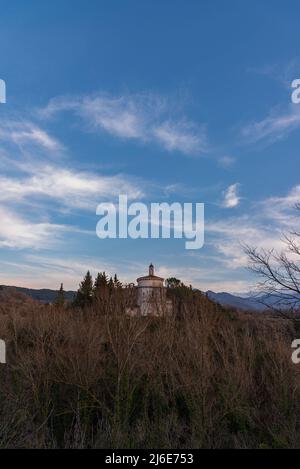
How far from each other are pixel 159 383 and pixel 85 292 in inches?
804

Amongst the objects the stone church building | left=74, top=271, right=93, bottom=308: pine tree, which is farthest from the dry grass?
left=74, top=271, right=93, bottom=308: pine tree

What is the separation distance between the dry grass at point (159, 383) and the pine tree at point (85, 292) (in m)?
14.1

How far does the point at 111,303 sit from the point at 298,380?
334 inches

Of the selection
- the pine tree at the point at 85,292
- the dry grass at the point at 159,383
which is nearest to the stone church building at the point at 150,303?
the dry grass at the point at 159,383

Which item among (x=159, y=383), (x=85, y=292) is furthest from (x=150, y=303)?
(x=85, y=292)

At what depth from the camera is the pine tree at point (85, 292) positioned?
120ft

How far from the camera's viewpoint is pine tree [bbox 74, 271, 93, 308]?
1444 inches

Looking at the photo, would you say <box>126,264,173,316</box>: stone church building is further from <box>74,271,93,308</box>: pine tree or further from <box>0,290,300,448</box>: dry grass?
<box>74,271,93,308</box>: pine tree

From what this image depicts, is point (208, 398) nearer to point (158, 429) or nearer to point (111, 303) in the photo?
point (158, 429)

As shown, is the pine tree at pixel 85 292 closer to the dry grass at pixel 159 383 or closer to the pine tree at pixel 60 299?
the pine tree at pixel 60 299

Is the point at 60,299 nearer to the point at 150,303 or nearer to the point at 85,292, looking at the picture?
the point at 85,292

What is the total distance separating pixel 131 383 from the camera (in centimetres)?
1903
